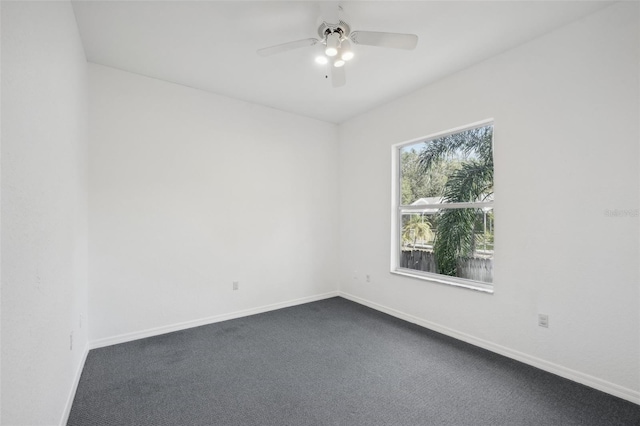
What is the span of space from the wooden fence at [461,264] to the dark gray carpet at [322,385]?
713mm

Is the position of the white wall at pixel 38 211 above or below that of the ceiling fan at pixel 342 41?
below

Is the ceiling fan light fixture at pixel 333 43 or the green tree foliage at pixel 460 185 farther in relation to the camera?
the green tree foliage at pixel 460 185

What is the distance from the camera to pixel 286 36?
2486mm

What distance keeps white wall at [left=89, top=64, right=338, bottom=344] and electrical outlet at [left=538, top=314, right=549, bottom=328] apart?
2.79m

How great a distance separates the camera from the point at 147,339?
307 centimetres

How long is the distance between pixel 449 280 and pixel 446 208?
818mm

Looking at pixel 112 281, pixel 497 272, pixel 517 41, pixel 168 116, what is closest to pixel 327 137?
pixel 168 116

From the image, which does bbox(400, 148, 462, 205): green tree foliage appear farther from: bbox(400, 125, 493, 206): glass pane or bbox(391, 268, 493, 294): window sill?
bbox(391, 268, 493, 294): window sill

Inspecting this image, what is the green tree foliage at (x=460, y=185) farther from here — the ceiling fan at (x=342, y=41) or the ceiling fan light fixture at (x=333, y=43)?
the ceiling fan light fixture at (x=333, y=43)

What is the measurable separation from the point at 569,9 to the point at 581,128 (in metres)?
0.88

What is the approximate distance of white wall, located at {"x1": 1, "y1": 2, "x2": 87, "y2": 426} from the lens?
108 cm

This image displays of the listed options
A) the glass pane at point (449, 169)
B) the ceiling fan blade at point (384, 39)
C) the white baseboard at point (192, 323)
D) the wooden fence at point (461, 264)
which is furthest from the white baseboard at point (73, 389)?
the glass pane at point (449, 169)

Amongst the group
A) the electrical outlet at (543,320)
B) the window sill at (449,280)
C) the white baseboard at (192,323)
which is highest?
the window sill at (449,280)

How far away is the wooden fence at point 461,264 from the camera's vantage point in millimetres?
2969
